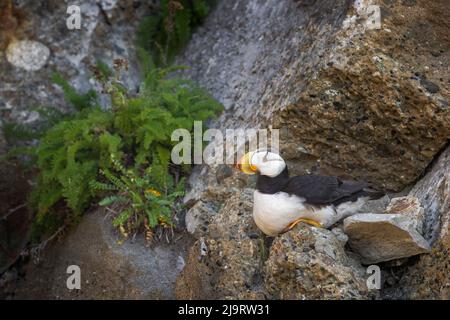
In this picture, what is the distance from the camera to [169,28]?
8.11 meters

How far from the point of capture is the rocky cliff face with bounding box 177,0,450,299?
4.63m

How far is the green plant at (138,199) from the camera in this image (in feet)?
20.8

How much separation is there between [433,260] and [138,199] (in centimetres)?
285

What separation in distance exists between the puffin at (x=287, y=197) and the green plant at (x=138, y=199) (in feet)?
5.08

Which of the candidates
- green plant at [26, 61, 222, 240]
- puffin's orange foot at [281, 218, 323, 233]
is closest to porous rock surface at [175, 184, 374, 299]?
puffin's orange foot at [281, 218, 323, 233]

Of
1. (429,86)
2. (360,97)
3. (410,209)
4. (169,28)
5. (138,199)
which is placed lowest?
(138,199)

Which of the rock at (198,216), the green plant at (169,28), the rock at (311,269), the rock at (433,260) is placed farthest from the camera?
the green plant at (169,28)

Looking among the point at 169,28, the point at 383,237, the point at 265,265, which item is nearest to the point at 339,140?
the point at 383,237

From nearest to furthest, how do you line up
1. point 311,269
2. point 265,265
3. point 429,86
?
point 311,269
point 265,265
point 429,86

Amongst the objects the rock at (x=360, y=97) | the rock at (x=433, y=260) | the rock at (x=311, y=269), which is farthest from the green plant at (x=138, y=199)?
the rock at (x=433, y=260)

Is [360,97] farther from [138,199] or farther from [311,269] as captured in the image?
[138,199]

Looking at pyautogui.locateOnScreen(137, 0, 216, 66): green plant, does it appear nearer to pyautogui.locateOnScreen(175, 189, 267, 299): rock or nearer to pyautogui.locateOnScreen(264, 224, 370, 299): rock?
pyautogui.locateOnScreen(175, 189, 267, 299): rock

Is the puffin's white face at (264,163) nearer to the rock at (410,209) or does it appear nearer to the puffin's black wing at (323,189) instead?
the puffin's black wing at (323,189)

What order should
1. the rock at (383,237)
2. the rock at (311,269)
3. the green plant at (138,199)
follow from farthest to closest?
the green plant at (138,199), the rock at (383,237), the rock at (311,269)
